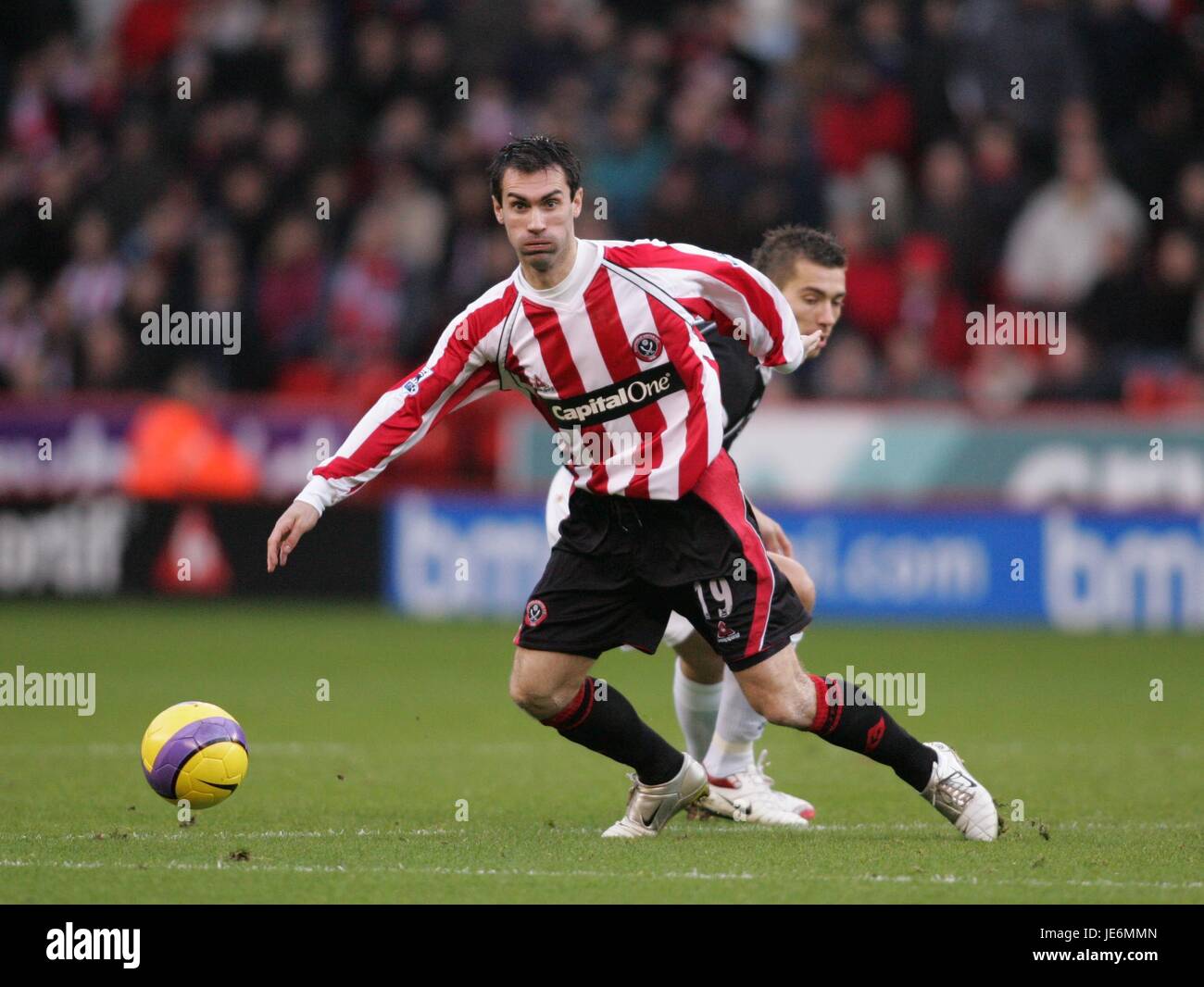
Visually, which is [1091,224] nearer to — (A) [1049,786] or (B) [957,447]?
(B) [957,447]

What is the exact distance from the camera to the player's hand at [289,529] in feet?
18.6

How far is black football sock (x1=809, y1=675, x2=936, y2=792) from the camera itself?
19.6 ft

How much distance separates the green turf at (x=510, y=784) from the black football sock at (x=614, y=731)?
0.26 meters

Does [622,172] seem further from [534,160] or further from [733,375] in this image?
[534,160]

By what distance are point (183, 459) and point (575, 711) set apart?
363 inches

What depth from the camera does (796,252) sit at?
6.79 metres

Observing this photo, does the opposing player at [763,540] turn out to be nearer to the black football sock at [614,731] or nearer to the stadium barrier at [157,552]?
the black football sock at [614,731]

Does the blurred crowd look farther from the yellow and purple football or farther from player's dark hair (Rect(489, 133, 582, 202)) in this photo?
the yellow and purple football

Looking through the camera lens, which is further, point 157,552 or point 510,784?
point 157,552

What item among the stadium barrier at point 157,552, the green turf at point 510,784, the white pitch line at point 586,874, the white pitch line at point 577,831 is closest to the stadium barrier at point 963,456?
the green turf at point 510,784

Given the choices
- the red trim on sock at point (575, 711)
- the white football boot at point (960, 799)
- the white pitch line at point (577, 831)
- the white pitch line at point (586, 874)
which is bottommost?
the white pitch line at point (577, 831)

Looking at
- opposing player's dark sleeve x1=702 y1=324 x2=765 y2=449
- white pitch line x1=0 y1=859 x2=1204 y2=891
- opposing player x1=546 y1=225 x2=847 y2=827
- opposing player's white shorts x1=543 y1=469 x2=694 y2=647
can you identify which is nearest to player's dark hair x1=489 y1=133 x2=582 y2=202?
opposing player x1=546 y1=225 x2=847 y2=827

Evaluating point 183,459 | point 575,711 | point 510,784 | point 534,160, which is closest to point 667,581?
point 575,711

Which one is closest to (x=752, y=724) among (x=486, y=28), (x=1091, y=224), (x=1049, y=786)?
(x=1049, y=786)
